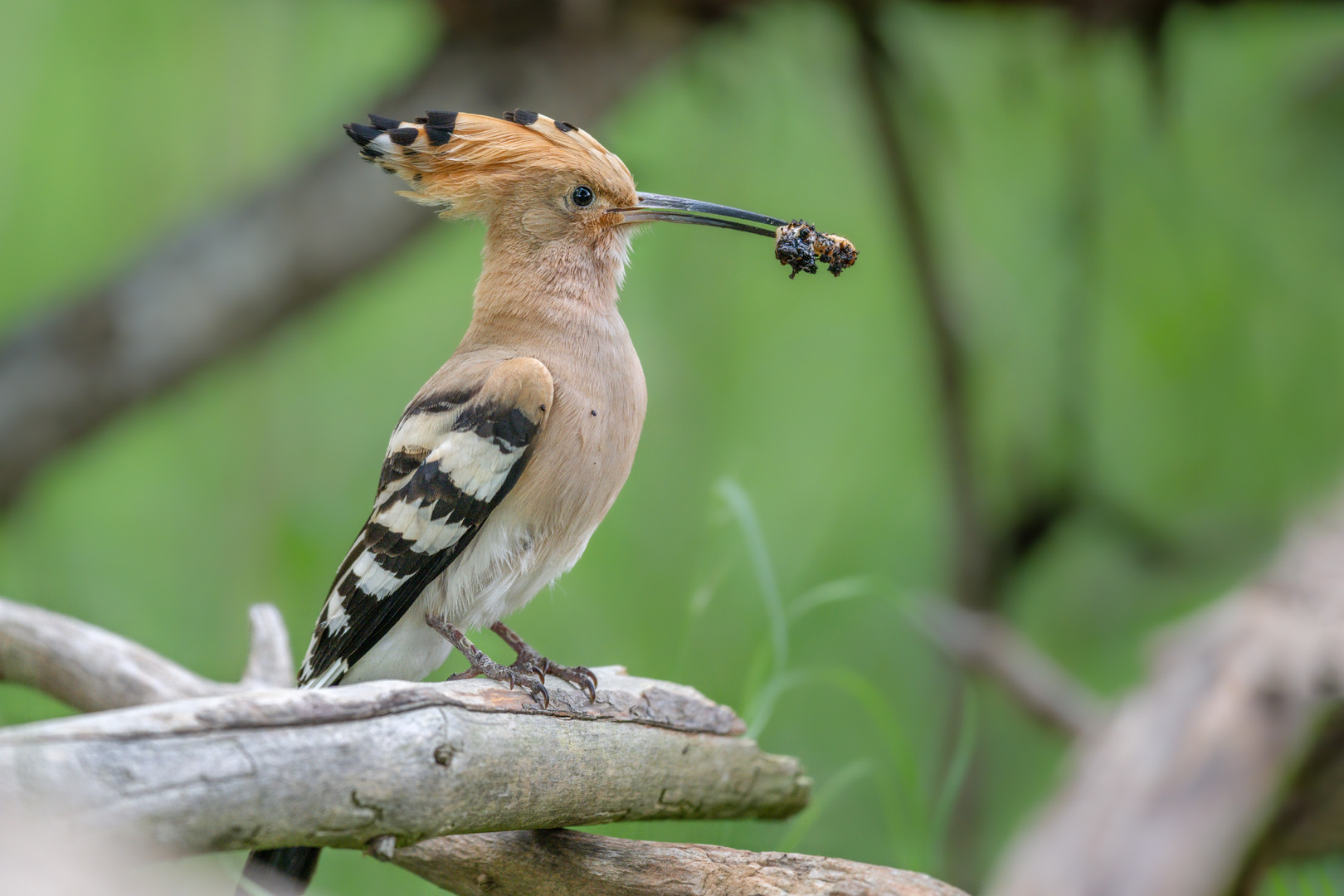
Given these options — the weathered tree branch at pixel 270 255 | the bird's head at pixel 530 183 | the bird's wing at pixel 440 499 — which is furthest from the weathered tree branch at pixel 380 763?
the weathered tree branch at pixel 270 255

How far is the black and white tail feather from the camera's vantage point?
4.30 feet

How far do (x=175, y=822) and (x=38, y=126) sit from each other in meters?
2.93

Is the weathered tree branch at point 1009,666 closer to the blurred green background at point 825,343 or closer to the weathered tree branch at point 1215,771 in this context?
the blurred green background at point 825,343

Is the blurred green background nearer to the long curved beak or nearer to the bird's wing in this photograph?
the long curved beak

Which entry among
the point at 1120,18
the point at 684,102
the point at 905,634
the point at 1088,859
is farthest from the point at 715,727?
the point at 684,102

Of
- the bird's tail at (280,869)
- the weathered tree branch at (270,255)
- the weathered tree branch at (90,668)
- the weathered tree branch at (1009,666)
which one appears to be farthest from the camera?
the weathered tree branch at (1009,666)

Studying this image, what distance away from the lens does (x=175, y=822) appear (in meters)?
0.83

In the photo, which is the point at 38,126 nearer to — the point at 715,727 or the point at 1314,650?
the point at 715,727

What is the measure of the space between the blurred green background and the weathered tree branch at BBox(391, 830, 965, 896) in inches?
44.8

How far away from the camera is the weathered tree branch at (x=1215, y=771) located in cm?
117

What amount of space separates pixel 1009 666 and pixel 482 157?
1930 millimetres

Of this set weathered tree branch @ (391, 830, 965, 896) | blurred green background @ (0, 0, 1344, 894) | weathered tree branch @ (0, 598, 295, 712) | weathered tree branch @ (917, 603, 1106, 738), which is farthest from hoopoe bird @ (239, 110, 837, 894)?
weathered tree branch @ (917, 603, 1106, 738)

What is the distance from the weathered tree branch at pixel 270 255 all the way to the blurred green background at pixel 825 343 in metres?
0.10

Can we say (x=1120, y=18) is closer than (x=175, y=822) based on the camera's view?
No
